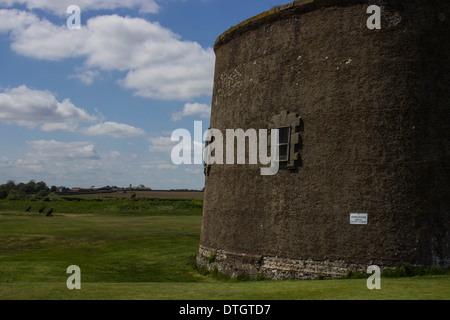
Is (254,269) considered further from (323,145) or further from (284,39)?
(284,39)

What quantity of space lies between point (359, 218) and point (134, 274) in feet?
28.6

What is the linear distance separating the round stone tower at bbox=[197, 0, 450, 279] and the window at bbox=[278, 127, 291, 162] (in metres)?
0.05

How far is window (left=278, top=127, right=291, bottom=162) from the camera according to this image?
15.2 metres

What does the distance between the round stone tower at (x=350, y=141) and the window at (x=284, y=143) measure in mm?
46

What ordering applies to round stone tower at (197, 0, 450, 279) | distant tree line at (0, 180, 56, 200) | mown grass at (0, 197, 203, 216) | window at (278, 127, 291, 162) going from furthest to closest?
1. distant tree line at (0, 180, 56, 200)
2. mown grass at (0, 197, 203, 216)
3. window at (278, 127, 291, 162)
4. round stone tower at (197, 0, 450, 279)

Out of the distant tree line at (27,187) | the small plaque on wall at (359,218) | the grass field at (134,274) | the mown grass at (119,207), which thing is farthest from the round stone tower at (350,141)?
the distant tree line at (27,187)

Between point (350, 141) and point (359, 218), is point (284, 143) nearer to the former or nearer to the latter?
point (350, 141)

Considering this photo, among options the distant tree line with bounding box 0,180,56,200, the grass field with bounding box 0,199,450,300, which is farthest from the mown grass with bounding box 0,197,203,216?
the distant tree line with bounding box 0,180,56,200

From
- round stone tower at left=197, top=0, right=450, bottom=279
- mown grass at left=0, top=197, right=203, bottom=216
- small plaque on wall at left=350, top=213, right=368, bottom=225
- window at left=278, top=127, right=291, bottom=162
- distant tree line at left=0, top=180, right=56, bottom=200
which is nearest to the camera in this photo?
round stone tower at left=197, top=0, right=450, bottom=279

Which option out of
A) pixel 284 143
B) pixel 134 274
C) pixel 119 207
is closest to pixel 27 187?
pixel 119 207

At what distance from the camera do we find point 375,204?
1319 cm

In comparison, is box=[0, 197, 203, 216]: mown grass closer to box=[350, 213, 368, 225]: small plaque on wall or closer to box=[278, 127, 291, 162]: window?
box=[278, 127, 291, 162]: window

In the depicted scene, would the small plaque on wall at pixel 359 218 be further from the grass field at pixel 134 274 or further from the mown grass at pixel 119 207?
the mown grass at pixel 119 207

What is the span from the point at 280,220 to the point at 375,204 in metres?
3.15
